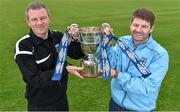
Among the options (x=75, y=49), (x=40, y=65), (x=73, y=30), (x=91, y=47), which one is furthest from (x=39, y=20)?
(x=75, y=49)

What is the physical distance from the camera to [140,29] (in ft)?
11.0

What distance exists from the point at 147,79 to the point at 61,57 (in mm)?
876

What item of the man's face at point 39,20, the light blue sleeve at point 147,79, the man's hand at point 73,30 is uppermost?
the man's face at point 39,20

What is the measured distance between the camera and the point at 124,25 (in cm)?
1526

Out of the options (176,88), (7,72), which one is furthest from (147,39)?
(7,72)

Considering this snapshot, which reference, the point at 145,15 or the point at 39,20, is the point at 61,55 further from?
the point at 145,15

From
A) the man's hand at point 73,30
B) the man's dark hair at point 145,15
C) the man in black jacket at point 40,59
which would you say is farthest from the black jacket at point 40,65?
the man's dark hair at point 145,15

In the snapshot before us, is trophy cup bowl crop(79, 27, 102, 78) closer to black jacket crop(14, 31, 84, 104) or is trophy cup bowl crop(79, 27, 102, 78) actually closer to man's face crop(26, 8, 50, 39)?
black jacket crop(14, 31, 84, 104)

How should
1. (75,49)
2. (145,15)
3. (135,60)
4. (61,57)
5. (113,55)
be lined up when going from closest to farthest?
(145,15)
(135,60)
(61,57)
(113,55)
(75,49)

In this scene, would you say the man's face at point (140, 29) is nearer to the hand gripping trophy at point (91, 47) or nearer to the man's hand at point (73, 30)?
the hand gripping trophy at point (91, 47)

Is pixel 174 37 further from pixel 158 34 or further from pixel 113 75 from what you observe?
→ pixel 113 75

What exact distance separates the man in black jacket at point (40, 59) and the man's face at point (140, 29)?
25.5 inches

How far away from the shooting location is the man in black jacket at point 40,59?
355cm

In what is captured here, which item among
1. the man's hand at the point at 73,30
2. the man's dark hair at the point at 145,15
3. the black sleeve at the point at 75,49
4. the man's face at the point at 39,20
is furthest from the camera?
the black sleeve at the point at 75,49
